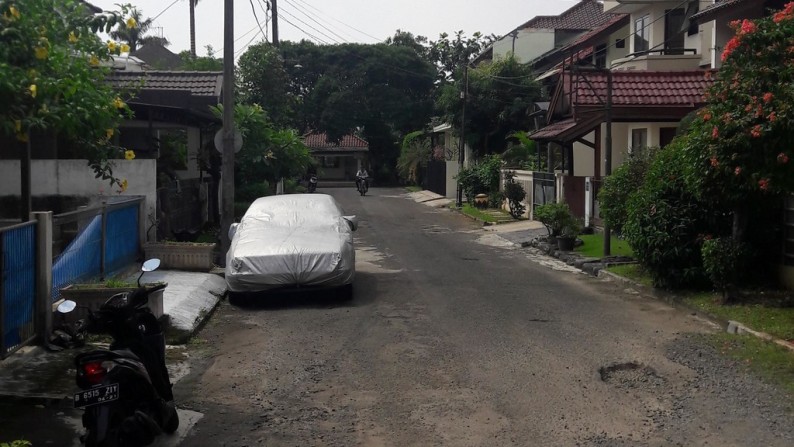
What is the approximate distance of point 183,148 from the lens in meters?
25.6

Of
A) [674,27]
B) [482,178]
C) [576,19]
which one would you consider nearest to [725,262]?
[674,27]

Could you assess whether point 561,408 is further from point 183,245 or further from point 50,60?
point 183,245

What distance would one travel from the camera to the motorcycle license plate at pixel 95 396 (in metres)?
6.14

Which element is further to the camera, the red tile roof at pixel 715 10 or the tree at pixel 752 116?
the red tile roof at pixel 715 10

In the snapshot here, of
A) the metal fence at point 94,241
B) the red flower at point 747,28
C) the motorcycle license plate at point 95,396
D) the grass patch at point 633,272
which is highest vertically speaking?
the red flower at point 747,28

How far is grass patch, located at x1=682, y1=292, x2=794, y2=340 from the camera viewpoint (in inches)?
447

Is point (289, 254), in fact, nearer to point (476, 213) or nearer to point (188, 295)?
point (188, 295)

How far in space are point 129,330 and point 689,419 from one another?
4642mm

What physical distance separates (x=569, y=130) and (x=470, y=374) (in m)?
17.9

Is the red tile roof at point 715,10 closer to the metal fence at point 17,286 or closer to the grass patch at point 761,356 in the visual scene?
the grass patch at point 761,356

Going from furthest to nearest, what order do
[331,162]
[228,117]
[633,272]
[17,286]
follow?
[331,162] < [228,117] < [633,272] < [17,286]

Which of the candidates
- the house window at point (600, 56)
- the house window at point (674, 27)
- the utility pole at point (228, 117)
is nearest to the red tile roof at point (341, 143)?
the house window at point (600, 56)

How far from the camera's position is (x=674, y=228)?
47.5 ft

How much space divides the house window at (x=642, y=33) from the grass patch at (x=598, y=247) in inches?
437
